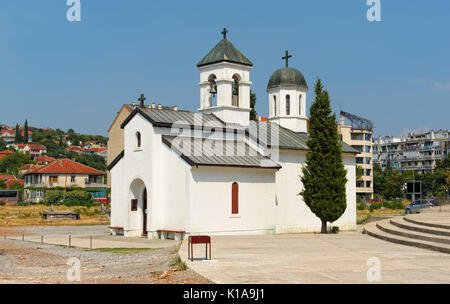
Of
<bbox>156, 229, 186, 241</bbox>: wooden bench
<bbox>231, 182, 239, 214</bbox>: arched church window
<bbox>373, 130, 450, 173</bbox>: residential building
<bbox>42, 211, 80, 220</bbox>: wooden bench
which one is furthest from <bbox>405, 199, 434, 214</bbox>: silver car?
<bbox>373, 130, 450, 173</bbox>: residential building

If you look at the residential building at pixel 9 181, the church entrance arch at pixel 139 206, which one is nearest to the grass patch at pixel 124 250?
the church entrance arch at pixel 139 206

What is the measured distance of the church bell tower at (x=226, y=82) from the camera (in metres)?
29.6

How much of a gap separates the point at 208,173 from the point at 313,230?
28.4 ft

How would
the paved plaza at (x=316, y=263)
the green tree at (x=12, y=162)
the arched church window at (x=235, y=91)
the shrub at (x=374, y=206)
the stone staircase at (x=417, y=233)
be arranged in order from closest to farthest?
the paved plaza at (x=316, y=263) < the stone staircase at (x=417, y=233) < the arched church window at (x=235, y=91) < the shrub at (x=374, y=206) < the green tree at (x=12, y=162)

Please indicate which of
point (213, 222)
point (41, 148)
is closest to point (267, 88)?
point (213, 222)

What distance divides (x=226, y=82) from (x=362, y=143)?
71.1 metres

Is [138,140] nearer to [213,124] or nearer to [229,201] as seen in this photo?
[213,124]

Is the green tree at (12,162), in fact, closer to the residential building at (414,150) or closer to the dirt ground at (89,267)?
the residential building at (414,150)

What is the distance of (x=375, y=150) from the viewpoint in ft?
460

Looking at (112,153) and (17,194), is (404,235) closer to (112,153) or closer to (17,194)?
(17,194)

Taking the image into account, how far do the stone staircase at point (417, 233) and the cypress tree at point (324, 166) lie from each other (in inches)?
93.4

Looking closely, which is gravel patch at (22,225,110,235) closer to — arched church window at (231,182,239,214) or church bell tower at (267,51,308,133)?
arched church window at (231,182,239,214)

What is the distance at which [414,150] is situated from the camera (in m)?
124

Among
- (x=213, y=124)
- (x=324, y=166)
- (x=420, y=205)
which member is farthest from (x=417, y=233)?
(x=420, y=205)
